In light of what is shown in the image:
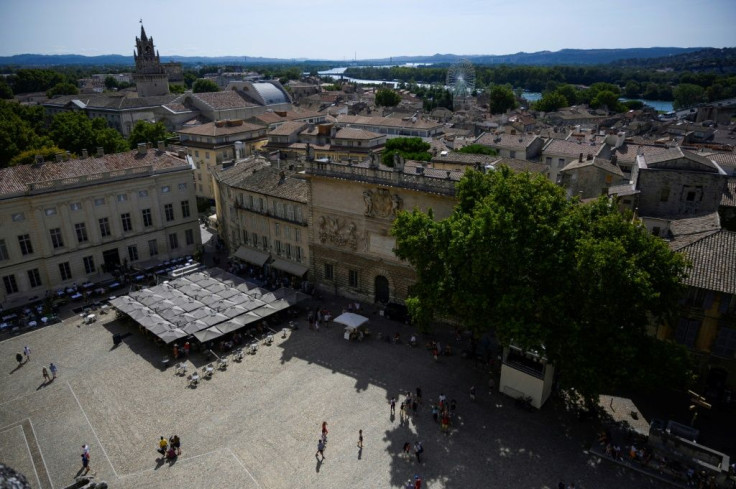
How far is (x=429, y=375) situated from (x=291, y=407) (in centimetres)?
941

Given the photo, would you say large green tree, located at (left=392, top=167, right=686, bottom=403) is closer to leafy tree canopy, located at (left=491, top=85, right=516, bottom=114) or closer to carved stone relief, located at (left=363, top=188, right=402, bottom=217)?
carved stone relief, located at (left=363, top=188, right=402, bottom=217)

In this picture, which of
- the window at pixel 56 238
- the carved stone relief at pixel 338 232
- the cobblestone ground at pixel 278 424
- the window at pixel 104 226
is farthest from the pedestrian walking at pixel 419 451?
the window at pixel 56 238

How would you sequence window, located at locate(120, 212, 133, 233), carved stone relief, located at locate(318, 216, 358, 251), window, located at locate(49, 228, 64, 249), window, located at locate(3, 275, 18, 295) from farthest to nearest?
window, located at locate(120, 212, 133, 233), window, located at locate(49, 228, 64, 249), window, located at locate(3, 275, 18, 295), carved stone relief, located at locate(318, 216, 358, 251)

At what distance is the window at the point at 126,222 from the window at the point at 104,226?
1.35 meters

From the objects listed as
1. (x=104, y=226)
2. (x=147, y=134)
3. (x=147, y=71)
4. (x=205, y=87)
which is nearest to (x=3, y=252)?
(x=104, y=226)

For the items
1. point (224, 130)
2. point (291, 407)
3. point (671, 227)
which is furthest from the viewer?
point (224, 130)

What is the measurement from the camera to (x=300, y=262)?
46.2 meters

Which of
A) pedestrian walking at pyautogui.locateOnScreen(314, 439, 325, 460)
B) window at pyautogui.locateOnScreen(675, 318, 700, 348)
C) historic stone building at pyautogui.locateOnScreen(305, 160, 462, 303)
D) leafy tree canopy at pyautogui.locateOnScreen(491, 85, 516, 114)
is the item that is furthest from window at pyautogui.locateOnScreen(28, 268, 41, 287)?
leafy tree canopy at pyautogui.locateOnScreen(491, 85, 516, 114)

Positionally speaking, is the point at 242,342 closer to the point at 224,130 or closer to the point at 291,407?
the point at 291,407

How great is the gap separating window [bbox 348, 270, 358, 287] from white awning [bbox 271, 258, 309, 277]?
4608 mm

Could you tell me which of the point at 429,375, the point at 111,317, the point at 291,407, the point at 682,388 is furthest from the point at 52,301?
the point at 682,388

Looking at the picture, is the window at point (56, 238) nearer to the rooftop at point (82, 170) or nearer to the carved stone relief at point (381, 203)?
the rooftop at point (82, 170)

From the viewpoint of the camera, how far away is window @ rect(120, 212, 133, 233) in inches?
1892

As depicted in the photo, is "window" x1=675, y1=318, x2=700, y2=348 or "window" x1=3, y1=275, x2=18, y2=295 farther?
"window" x1=3, y1=275, x2=18, y2=295
